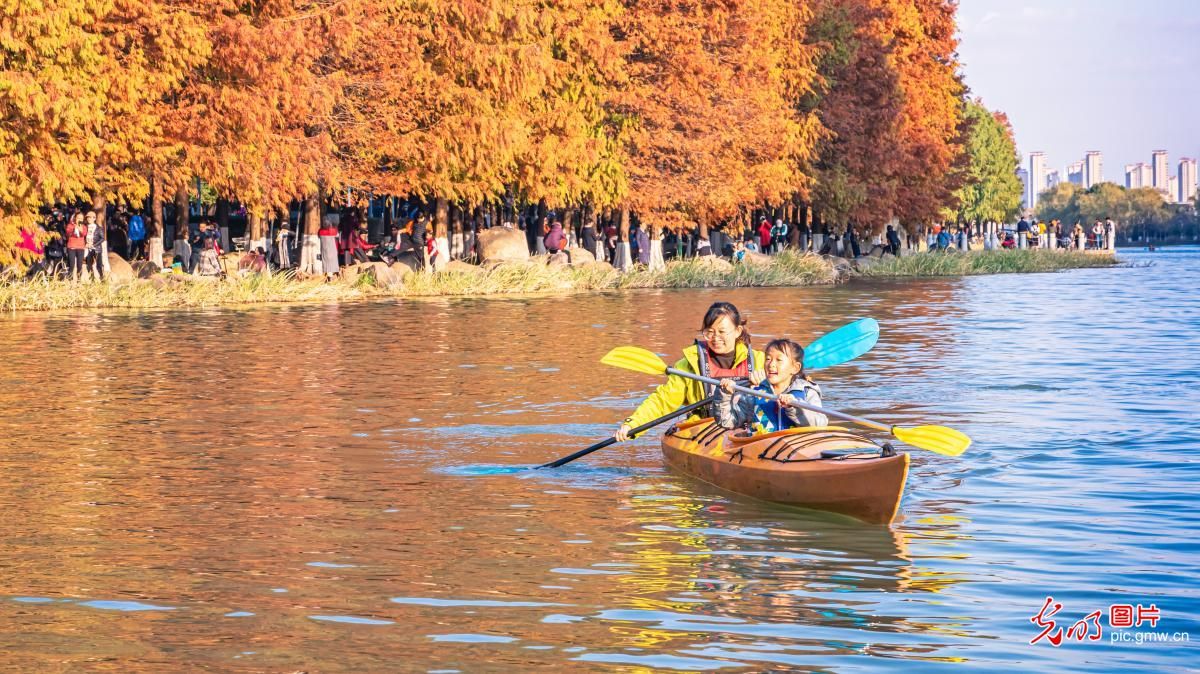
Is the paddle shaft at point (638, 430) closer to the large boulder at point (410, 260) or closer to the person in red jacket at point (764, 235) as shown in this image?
the large boulder at point (410, 260)

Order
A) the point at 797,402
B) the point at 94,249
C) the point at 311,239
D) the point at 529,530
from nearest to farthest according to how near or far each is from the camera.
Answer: the point at 529,530, the point at 797,402, the point at 94,249, the point at 311,239

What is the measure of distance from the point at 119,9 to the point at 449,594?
103 ft

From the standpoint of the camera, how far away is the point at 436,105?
45.2 metres

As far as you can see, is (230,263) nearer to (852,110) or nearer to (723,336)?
(852,110)

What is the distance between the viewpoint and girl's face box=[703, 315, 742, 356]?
14031 millimetres

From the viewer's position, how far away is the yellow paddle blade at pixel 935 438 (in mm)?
12500

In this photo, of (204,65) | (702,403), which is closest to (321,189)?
(204,65)

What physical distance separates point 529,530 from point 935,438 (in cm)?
298

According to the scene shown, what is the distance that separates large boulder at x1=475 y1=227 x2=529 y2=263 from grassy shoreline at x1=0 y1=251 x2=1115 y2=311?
1.62m

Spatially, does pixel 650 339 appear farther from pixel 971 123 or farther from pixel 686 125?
pixel 971 123

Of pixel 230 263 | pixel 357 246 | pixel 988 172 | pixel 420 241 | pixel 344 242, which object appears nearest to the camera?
pixel 230 263

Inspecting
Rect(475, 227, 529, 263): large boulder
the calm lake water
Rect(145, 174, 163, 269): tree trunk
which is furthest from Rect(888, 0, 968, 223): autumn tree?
the calm lake water

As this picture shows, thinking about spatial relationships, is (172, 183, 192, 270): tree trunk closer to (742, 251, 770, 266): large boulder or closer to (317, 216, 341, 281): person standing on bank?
(317, 216, 341, 281): person standing on bank

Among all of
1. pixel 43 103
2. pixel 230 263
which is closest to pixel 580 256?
pixel 230 263
